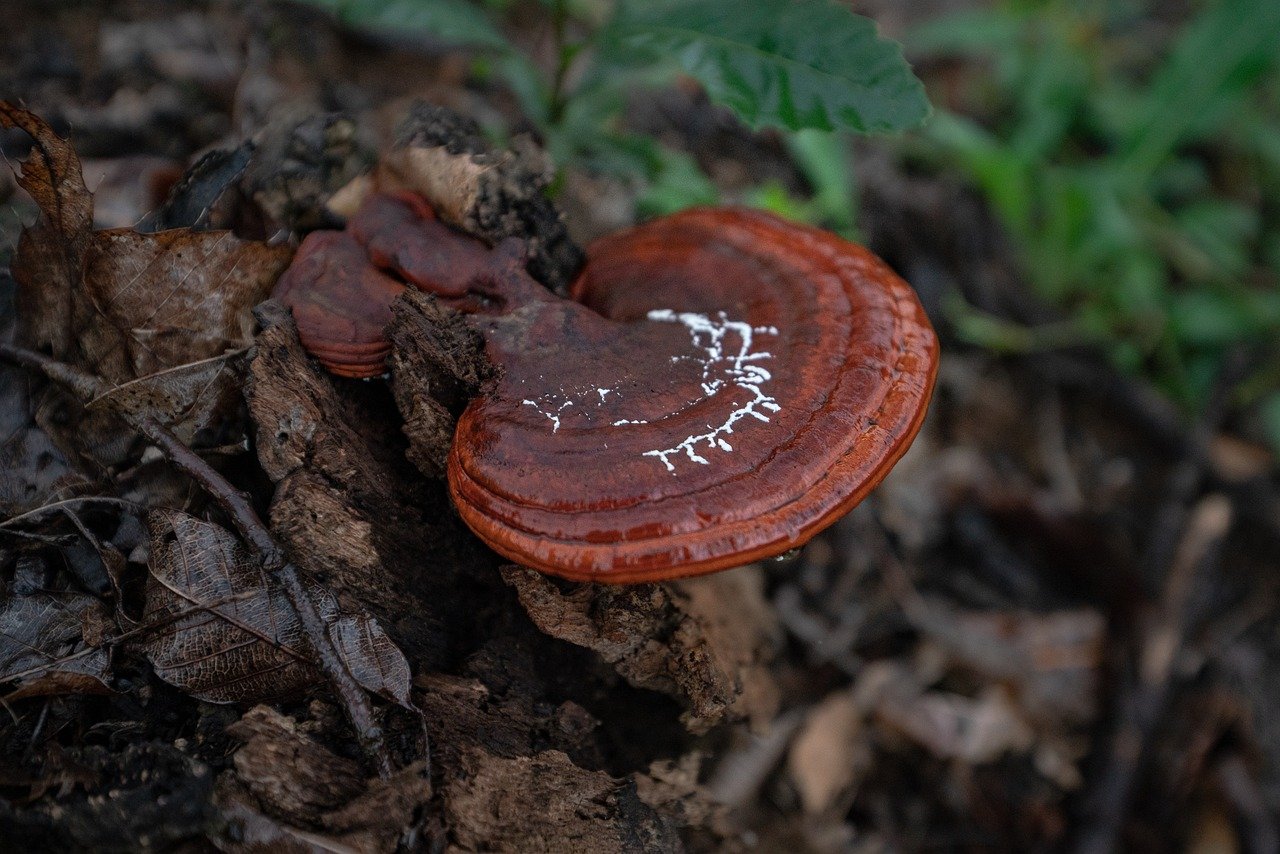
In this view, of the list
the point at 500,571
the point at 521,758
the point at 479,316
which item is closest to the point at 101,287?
the point at 479,316

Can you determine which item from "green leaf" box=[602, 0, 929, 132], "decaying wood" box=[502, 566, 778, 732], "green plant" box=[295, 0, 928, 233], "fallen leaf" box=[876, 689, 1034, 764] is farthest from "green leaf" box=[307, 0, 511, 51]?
"fallen leaf" box=[876, 689, 1034, 764]

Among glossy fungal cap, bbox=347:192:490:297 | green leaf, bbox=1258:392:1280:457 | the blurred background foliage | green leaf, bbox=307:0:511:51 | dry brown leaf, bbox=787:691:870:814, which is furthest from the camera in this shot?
green leaf, bbox=1258:392:1280:457

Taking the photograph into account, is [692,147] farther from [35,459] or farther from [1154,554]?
[35,459]

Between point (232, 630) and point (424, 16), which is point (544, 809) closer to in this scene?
point (232, 630)

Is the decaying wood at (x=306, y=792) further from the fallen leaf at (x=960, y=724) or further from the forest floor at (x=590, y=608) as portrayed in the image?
the fallen leaf at (x=960, y=724)

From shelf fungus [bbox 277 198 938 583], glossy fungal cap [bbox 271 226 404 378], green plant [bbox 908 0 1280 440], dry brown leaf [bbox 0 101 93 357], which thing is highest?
dry brown leaf [bbox 0 101 93 357]

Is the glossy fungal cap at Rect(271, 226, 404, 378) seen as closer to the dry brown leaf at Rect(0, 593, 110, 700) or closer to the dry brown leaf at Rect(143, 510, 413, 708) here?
the dry brown leaf at Rect(143, 510, 413, 708)
